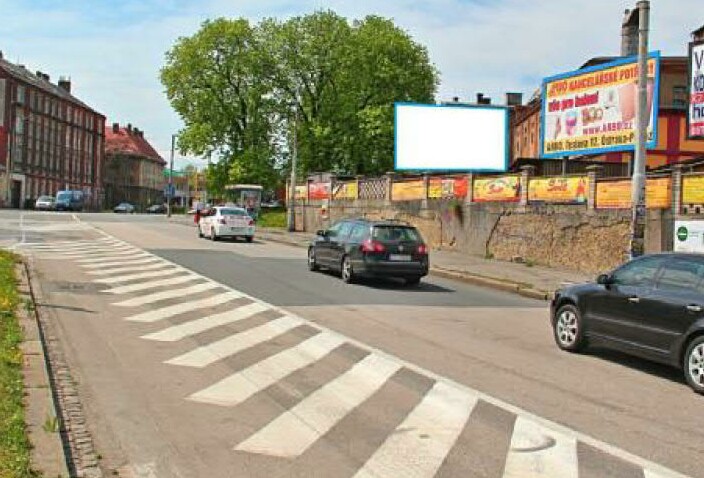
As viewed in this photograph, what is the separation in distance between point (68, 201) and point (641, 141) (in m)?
76.9

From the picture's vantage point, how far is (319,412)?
7.03 metres

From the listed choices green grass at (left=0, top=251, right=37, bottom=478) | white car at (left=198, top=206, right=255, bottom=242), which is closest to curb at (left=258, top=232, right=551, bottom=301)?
green grass at (left=0, top=251, right=37, bottom=478)

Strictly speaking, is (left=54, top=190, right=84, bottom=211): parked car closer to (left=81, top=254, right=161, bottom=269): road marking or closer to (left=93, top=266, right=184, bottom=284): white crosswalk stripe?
(left=81, top=254, right=161, bottom=269): road marking

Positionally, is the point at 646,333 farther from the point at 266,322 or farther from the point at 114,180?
the point at 114,180

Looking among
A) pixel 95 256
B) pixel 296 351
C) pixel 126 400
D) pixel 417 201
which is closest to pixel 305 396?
pixel 126 400

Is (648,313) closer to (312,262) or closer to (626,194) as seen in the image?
(626,194)

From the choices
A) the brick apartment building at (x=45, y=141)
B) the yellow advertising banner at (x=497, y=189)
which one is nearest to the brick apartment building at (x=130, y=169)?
the brick apartment building at (x=45, y=141)

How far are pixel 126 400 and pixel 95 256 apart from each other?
17.2m

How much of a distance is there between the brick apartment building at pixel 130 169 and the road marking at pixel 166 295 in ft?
381

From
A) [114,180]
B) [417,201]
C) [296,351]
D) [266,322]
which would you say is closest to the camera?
[296,351]

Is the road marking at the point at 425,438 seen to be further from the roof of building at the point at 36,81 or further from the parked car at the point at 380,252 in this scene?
the roof of building at the point at 36,81

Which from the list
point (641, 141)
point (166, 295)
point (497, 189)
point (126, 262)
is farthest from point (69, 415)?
point (497, 189)

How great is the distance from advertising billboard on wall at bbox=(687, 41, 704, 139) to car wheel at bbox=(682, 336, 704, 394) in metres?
13.9

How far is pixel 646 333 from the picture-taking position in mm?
9352
